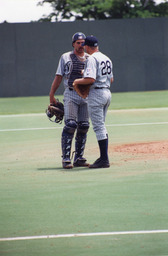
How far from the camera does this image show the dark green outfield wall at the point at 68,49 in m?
34.1

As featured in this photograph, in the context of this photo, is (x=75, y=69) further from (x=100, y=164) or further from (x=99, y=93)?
(x=100, y=164)

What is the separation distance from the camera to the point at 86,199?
7250mm

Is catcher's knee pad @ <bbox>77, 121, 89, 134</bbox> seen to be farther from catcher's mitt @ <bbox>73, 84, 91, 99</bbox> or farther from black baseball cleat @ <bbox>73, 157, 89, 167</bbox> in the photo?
catcher's mitt @ <bbox>73, 84, 91, 99</bbox>

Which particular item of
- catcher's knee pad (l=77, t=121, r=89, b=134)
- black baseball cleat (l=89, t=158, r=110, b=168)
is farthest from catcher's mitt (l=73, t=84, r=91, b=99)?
black baseball cleat (l=89, t=158, r=110, b=168)

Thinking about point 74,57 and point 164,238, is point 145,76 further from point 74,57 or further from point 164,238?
point 164,238

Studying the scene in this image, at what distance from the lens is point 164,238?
544 centimetres

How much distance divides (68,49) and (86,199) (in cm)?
2760

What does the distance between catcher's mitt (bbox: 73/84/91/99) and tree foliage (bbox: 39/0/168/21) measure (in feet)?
122

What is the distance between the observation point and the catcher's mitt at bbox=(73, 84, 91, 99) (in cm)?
915

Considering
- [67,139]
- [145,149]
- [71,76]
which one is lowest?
[145,149]

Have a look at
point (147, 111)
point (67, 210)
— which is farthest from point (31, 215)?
point (147, 111)

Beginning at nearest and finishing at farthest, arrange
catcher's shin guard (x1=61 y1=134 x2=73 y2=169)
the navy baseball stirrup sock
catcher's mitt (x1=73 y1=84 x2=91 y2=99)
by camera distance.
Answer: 1. catcher's mitt (x1=73 y1=84 x2=91 y2=99)
2. the navy baseball stirrup sock
3. catcher's shin guard (x1=61 y1=134 x2=73 y2=169)

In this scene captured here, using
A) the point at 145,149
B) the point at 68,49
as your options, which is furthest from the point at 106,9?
the point at 145,149

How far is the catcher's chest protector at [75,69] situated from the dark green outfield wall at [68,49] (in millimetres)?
24648
